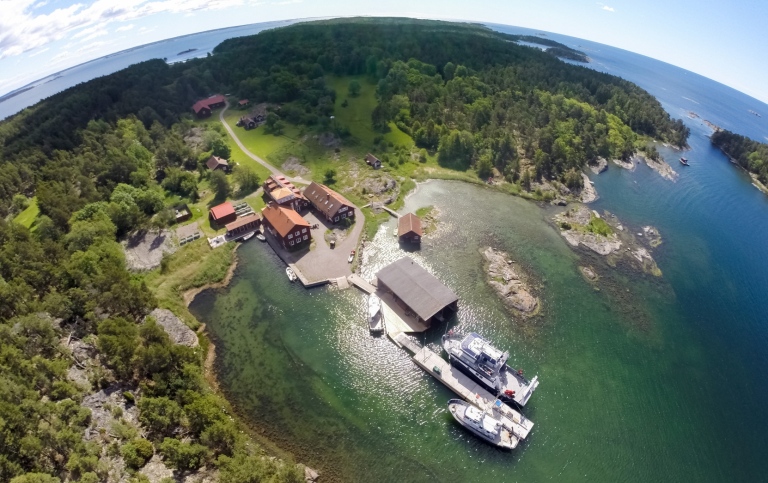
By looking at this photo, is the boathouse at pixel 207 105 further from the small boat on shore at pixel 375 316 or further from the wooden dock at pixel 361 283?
the small boat on shore at pixel 375 316

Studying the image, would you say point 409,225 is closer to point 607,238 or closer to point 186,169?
point 607,238

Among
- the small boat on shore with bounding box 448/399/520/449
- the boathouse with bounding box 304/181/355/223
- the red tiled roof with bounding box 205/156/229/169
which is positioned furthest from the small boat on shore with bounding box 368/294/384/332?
the red tiled roof with bounding box 205/156/229/169

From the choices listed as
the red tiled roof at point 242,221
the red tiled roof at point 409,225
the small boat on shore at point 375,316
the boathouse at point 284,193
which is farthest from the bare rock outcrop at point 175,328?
the red tiled roof at point 409,225

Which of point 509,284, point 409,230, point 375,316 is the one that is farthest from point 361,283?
point 509,284

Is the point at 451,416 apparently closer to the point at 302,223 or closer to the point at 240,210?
the point at 302,223

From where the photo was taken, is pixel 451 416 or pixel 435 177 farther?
pixel 435 177

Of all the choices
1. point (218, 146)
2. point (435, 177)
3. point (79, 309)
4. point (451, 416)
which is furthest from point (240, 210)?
point (451, 416)

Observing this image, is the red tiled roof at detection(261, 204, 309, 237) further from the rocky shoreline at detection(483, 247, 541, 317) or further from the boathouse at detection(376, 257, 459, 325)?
the rocky shoreline at detection(483, 247, 541, 317)
